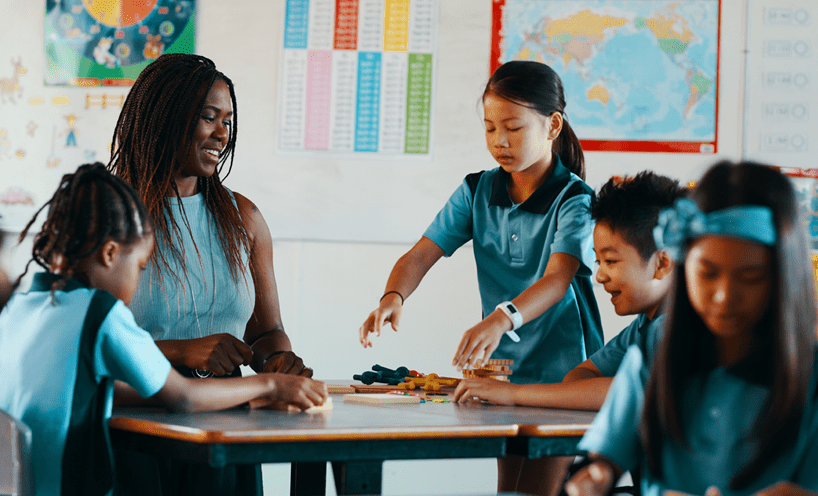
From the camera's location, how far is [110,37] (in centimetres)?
373

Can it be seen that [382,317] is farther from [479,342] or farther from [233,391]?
[233,391]

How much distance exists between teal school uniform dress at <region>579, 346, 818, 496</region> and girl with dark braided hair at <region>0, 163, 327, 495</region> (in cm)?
76

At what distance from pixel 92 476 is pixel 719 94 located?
9.91ft

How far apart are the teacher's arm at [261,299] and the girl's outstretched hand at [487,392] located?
47cm

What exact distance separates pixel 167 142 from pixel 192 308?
1.34 feet

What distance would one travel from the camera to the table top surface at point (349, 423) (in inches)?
52.8

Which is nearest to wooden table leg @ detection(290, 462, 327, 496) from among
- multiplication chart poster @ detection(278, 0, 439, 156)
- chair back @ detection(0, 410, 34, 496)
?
chair back @ detection(0, 410, 34, 496)

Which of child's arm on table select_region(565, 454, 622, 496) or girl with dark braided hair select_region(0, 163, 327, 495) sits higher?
girl with dark braided hair select_region(0, 163, 327, 495)

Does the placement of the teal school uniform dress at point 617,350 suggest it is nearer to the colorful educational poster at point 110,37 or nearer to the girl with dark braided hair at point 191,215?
the girl with dark braided hair at point 191,215

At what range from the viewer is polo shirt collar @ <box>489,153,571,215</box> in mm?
2213

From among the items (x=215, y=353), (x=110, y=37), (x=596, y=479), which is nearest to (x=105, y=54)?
(x=110, y=37)

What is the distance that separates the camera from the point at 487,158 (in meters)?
3.62

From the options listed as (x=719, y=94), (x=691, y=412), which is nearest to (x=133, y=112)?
(x=691, y=412)

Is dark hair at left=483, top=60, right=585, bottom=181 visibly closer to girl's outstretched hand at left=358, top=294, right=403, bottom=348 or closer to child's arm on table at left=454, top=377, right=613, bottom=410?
girl's outstretched hand at left=358, top=294, right=403, bottom=348
